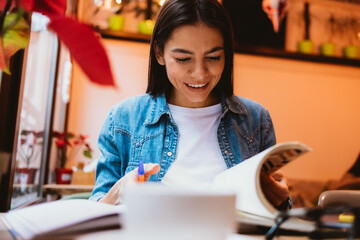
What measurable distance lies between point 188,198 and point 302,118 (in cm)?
412

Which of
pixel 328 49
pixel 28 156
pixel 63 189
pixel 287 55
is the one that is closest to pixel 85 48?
pixel 63 189

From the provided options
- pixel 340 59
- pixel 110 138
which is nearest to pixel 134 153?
pixel 110 138

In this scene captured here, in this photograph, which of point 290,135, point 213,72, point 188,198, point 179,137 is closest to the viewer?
point 188,198

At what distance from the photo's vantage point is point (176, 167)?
1.03 m

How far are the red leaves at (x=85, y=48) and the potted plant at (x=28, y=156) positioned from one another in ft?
4.27

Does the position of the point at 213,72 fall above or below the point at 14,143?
above

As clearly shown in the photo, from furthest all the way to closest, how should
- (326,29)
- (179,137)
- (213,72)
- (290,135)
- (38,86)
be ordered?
(326,29) → (290,135) → (38,86) → (179,137) → (213,72)

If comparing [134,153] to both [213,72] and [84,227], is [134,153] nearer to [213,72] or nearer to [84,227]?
[213,72]

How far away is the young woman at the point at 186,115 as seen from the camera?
976 millimetres

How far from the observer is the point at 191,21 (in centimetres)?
99

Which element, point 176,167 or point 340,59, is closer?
point 176,167

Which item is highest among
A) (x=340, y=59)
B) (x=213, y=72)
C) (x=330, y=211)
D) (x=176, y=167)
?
(x=340, y=59)

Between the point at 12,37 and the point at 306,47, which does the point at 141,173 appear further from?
the point at 306,47

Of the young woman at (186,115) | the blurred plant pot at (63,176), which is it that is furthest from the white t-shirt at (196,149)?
the blurred plant pot at (63,176)
